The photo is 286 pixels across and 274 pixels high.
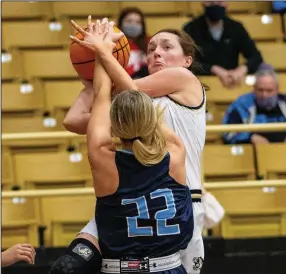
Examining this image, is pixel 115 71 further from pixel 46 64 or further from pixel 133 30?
pixel 46 64

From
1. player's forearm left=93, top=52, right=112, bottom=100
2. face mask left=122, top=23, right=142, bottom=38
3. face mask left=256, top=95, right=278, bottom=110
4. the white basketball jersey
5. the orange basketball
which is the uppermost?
face mask left=122, top=23, right=142, bottom=38

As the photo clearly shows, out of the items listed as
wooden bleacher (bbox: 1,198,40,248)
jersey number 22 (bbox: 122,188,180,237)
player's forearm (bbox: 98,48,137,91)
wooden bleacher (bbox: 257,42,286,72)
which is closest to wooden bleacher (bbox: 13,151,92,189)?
wooden bleacher (bbox: 1,198,40,248)

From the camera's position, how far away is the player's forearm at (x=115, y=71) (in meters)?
3.94

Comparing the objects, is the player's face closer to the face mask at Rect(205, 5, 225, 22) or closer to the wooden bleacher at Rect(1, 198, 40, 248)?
the wooden bleacher at Rect(1, 198, 40, 248)

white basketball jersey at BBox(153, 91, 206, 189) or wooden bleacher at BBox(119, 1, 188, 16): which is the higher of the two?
wooden bleacher at BBox(119, 1, 188, 16)

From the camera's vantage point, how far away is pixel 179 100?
4301 millimetres

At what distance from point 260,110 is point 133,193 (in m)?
3.66

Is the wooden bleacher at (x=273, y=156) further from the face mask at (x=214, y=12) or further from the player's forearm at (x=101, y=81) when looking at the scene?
the player's forearm at (x=101, y=81)

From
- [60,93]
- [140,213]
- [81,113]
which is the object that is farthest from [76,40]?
[60,93]

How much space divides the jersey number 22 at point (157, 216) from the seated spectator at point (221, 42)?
4.06 meters

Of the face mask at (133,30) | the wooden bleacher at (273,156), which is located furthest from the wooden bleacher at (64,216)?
the face mask at (133,30)

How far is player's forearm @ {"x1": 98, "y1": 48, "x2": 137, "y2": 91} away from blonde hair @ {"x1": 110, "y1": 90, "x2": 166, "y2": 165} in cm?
22

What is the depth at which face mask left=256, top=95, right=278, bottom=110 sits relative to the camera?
7270 mm

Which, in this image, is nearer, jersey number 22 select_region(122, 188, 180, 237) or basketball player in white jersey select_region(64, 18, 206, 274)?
jersey number 22 select_region(122, 188, 180, 237)
